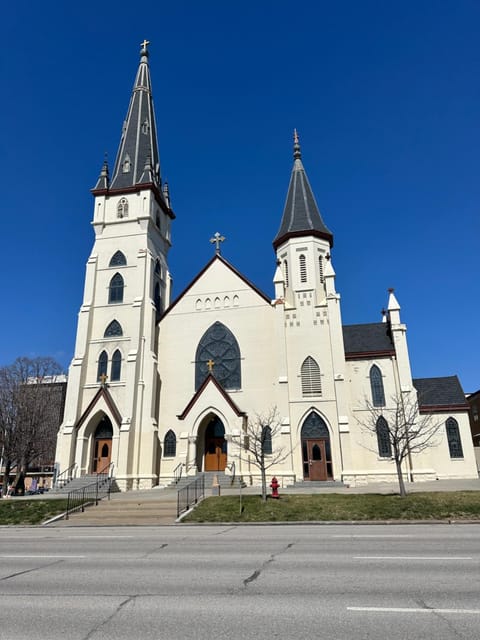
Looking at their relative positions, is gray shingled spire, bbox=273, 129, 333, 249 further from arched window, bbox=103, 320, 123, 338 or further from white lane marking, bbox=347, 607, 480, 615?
white lane marking, bbox=347, 607, 480, 615

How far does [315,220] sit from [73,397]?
2196 cm

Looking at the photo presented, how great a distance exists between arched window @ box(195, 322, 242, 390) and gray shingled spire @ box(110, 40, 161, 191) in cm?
1393

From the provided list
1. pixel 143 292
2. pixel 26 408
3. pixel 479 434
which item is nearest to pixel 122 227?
pixel 143 292

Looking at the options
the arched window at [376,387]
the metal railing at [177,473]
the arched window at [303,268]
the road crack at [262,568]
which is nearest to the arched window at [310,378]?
the arched window at [376,387]

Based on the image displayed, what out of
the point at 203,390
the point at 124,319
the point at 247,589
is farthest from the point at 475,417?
the point at 247,589

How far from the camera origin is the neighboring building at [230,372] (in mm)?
28672

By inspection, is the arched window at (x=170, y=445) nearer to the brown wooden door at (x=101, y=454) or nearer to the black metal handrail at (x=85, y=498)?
the brown wooden door at (x=101, y=454)

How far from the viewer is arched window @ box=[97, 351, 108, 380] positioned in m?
32.2

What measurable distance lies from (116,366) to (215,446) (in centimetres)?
899

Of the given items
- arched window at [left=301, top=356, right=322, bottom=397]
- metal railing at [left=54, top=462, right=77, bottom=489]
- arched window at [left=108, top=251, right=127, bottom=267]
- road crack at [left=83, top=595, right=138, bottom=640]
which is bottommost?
road crack at [left=83, top=595, right=138, bottom=640]

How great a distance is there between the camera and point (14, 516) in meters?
19.4

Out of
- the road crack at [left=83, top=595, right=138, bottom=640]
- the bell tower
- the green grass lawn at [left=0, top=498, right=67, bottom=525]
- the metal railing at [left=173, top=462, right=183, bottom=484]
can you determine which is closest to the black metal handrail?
the green grass lawn at [left=0, top=498, right=67, bottom=525]

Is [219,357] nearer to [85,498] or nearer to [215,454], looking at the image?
[215,454]

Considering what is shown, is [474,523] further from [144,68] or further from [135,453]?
[144,68]
